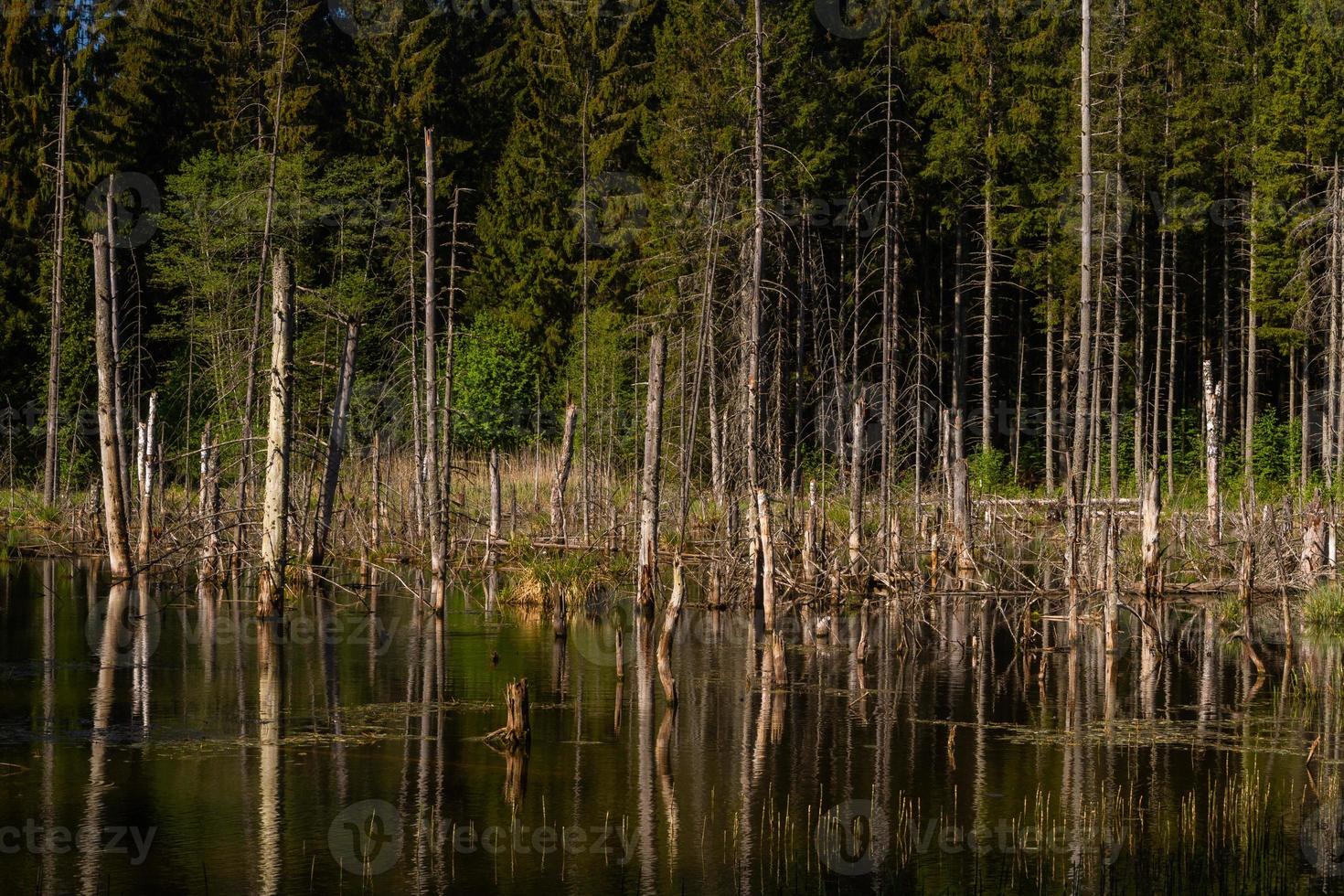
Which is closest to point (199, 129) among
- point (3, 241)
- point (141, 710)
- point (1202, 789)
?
point (3, 241)

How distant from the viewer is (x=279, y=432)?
21438 mm

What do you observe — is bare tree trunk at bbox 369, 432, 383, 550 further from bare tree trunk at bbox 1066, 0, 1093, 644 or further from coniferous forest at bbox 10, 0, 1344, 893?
bare tree trunk at bbox 1066, 0, 1093, 644

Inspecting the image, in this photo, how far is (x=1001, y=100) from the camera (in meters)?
47.2

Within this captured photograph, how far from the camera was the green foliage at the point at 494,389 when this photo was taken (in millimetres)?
45750

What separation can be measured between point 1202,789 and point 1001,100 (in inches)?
1473

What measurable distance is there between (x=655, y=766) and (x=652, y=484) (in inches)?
310

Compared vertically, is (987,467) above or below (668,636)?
above

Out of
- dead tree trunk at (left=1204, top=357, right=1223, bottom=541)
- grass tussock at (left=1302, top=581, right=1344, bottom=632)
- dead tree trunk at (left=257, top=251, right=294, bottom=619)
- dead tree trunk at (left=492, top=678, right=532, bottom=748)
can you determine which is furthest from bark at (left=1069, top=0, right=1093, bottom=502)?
dead tree trunk at (left=257, top=251, right=294, bottom=619)

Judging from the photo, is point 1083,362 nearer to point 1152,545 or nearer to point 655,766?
point 1152,545

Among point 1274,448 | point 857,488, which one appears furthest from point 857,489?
point 1274,448

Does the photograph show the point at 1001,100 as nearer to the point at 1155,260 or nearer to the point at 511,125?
the point at 1155,260

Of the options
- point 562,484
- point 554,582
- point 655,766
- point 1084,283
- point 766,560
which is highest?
point 1084,283

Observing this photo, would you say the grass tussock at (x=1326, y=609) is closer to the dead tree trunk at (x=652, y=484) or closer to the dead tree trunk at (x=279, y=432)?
the dead tree trunk at (x=652, y=484)

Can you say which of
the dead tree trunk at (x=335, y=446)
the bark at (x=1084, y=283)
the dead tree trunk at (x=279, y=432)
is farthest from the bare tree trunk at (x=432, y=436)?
the bark at (x=1084, y=283)
